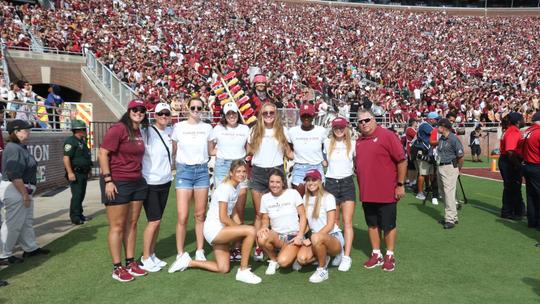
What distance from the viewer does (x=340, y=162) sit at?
549 cm

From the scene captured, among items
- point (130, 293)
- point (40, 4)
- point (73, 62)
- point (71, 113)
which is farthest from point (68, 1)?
point (130, 293)

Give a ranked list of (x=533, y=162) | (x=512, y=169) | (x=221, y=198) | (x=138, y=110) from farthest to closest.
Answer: (x=512, y=169)
(x=533, y=162)
(x=221, y=198)
(x=138, y=110)

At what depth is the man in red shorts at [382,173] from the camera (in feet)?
16.8

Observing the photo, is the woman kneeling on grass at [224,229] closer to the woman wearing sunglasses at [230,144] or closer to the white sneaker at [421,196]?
the woman wearing sunglasses at [230,144]

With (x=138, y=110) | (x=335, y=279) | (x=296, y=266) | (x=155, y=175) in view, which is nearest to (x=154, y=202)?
(x=155, y=175)

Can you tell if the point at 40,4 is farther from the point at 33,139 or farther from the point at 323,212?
the point at 323,212

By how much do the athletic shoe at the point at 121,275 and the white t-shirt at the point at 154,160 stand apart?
984 millimetres

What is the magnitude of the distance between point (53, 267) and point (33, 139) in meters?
6.32

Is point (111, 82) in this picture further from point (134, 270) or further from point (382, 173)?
→ point (382, 173)

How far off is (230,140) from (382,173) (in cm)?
189

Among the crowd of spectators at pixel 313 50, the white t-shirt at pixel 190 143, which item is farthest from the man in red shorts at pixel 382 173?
the crowd of spectators at pixel 313 50

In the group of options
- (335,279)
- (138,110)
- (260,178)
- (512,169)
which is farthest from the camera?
(512,169)

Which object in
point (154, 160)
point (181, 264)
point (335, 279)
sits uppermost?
point (154, 160)

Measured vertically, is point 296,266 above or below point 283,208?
below
